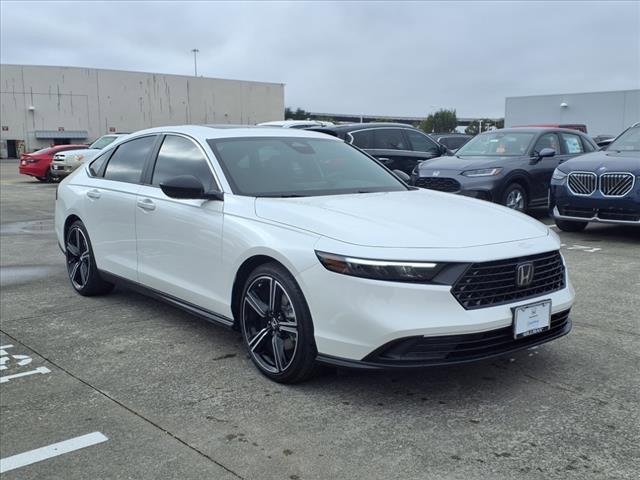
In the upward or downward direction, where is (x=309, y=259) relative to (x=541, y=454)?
upward

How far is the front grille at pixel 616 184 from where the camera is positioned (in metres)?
8.36

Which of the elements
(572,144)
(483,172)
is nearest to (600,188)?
(483,172)

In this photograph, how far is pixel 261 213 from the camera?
13.3 feet

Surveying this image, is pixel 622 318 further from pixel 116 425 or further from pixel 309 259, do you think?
pixel 116 425

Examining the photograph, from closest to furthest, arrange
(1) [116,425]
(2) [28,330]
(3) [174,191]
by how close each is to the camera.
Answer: (1) [116,425] < (3) [174,191] < (2) [28,330]

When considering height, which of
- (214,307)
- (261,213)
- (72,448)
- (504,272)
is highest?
(261,213)

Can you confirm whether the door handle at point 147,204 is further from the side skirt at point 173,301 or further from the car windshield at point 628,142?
the car windshield at point 628,142

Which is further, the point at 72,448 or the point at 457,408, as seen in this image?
the point at 457,408

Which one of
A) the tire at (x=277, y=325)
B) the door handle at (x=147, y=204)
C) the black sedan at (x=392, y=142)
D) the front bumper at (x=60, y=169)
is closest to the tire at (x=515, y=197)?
the black sedan at (x=392, y=142)

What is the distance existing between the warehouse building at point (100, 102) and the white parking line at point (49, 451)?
55.7m

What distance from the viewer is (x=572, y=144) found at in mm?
11438

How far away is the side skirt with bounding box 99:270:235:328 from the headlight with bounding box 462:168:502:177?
6077 millimetres

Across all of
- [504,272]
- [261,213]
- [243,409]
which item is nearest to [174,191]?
[261,213]

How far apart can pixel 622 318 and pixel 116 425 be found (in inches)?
154
